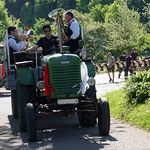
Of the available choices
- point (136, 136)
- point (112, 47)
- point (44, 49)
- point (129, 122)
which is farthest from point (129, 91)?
point (112, 47)

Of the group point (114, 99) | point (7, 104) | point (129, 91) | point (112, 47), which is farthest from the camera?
point (112, 47)

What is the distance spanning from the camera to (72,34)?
11.8 m

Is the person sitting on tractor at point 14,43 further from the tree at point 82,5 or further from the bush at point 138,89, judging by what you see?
the tree at point 82,5

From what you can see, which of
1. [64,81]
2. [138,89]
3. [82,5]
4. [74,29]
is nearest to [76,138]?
[64,81]

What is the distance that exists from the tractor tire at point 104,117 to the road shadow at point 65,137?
0.41 feet

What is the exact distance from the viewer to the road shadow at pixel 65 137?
9.62m

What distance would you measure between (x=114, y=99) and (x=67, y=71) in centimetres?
527

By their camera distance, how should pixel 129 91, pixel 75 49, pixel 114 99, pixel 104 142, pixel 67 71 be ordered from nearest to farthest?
1. pixel 104 142
2. pixel 67 71
3. pixel 75 49
4. pixel 129 91
5. pixel 114 99

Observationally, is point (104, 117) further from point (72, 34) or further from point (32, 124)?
point (72, 34)

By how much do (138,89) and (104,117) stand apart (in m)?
3.38

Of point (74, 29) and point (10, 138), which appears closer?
point (10, 138)

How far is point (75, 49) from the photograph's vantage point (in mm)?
11844

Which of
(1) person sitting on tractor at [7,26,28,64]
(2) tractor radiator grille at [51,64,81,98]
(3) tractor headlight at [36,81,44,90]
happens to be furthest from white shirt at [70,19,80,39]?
(1) person sitting on tractor at [7,26,28,64]

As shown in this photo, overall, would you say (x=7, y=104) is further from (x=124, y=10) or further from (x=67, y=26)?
(x=124, y=10)
